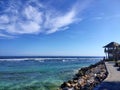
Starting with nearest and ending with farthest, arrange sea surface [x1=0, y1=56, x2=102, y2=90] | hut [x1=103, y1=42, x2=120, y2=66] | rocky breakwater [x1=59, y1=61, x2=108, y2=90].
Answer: rocky breakwater [x1=59, y1=61, x2=108, y2=90] < sea surface [x1=0, y1=56, x2=102, y2=90] < hut [x1=103, y1=42, x2=120, y2=66]

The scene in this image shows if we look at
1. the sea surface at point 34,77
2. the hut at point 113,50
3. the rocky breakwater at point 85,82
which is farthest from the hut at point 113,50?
the rocky breakwater at point 85,82

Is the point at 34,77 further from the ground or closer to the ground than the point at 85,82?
closer to the ground

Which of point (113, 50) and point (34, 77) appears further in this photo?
point (113, 50)

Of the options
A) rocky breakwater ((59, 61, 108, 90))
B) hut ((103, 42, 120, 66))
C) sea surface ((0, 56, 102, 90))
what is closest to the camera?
rocky breakwater ((59, 61, 108, 90))

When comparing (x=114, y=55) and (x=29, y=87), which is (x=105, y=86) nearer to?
(x=29, y=87)

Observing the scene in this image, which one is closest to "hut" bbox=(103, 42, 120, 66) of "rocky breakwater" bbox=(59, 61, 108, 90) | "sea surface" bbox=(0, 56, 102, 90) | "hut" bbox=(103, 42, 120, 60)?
"hut" bbox=(103, 42, 120, 60)

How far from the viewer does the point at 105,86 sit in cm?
1345

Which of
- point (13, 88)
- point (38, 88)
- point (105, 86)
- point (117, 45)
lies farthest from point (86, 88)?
point (117, 45)

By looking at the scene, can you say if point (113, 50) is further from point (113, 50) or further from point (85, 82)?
point (85, 82)

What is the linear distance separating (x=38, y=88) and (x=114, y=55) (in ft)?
89.2

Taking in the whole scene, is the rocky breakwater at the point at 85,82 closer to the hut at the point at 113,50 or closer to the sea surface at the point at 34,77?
the sea surface at the point at 34,77

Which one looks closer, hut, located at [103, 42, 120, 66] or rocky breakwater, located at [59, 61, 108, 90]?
rocky breakwater, located at [59, 61, 108, 90]

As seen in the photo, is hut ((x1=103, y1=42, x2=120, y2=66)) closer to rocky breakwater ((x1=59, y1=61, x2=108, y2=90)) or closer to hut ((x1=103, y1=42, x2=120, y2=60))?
hut ((x1=103, y1=42, x2=120, y2=60))

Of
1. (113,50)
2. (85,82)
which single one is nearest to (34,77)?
(85,82)
